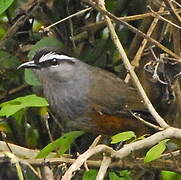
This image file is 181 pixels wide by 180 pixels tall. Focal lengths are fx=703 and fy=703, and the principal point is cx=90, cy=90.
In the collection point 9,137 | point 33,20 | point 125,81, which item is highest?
point 33,20

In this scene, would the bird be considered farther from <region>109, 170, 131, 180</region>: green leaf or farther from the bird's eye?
<region>109, 170, 131, 180</region>: green leaf

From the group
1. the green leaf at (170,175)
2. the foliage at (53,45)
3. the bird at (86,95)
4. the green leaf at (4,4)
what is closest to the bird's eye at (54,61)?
the bird at (86,95)

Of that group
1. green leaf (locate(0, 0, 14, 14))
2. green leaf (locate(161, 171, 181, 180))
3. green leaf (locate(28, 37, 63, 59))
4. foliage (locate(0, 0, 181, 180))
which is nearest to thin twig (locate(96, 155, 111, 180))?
green leaf (locate(161, 171, 181, 180))

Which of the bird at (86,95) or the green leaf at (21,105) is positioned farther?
the bird at (86,95)

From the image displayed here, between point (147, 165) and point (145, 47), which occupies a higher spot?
point (145, 47)

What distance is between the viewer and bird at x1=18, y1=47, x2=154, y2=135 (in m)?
4.88

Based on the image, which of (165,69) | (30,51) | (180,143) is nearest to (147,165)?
(180,143)

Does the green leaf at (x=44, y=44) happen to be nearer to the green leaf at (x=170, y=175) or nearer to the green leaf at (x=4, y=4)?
the green leaf at (x=4, y=4)

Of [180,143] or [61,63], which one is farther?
[61,63]

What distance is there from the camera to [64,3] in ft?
16.6

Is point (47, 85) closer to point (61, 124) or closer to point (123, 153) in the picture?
point (61, 124)

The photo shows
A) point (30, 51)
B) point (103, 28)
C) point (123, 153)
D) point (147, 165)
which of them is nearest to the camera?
point (123, 153)

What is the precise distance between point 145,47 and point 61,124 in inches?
32.7

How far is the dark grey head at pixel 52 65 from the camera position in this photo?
473 centimetres
